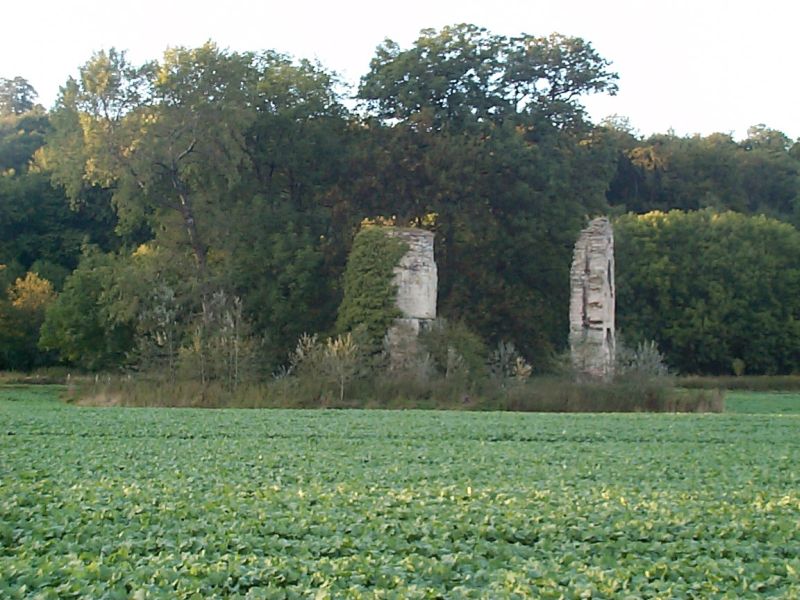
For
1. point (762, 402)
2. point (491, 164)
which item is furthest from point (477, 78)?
point (762, 402)

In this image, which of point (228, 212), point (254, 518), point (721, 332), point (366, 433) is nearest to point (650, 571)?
point (254, 518)

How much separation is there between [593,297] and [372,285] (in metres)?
7.54

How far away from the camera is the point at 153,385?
33.7 meters

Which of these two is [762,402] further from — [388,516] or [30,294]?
[388,516]

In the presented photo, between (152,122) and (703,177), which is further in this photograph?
(703,177)

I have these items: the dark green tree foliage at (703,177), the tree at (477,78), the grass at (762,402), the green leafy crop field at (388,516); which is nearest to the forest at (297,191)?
the tree at (477,78)

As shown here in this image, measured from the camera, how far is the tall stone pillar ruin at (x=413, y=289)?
116ft

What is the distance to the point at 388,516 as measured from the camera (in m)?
10.6

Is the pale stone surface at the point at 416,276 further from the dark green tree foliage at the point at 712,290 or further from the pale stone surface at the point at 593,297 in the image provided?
the dark green tree foliage at the point at 712,290

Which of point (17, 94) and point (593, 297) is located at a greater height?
point (17, 94)

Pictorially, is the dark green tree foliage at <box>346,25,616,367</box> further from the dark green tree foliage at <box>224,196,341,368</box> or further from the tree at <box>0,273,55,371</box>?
the tree at <box>0,273,55,371</box>

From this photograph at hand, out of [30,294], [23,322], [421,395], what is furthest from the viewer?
[30,294]

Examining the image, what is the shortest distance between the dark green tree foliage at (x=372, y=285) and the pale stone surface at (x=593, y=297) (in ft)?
20.2

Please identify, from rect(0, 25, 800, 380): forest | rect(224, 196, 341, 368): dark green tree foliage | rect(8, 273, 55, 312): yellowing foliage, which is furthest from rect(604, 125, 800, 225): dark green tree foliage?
rect(8, 273, 55, 312): yellowing foliage
